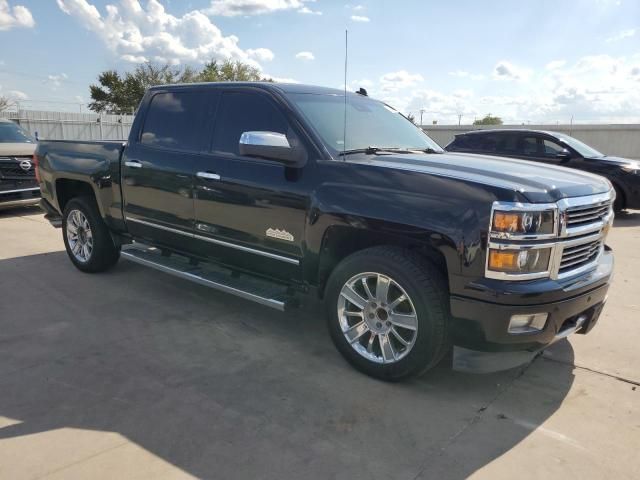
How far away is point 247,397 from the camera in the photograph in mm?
3352

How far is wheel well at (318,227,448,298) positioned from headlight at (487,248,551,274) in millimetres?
352

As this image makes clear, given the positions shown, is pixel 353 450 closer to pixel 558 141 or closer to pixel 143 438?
pixel 143 438

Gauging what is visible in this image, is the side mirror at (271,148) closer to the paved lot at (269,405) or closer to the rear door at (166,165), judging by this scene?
the rear door at (166,165)

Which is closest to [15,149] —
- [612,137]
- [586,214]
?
[586,214]

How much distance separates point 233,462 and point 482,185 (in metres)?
2.01

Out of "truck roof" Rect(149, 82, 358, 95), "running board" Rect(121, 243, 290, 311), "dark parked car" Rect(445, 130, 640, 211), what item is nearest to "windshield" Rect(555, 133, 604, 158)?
"dark parked car" Rect(445, 130, 640, 211)

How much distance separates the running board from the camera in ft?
13.2

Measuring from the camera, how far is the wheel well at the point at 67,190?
19.8ft

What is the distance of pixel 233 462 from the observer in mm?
2705

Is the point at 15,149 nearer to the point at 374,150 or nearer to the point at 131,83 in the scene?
the point at 374,150

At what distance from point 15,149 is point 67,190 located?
4.50 meters

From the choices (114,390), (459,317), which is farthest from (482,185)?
(114,390)

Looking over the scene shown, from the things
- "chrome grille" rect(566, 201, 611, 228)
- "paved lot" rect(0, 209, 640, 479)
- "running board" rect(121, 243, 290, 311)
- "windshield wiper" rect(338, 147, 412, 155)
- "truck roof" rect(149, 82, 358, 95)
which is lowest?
"paved lot" rect(0, 209, 640, 479)

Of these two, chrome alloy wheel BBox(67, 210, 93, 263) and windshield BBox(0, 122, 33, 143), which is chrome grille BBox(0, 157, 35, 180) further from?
chrome alloy wheel BBox(67, 210, 93, 263)
